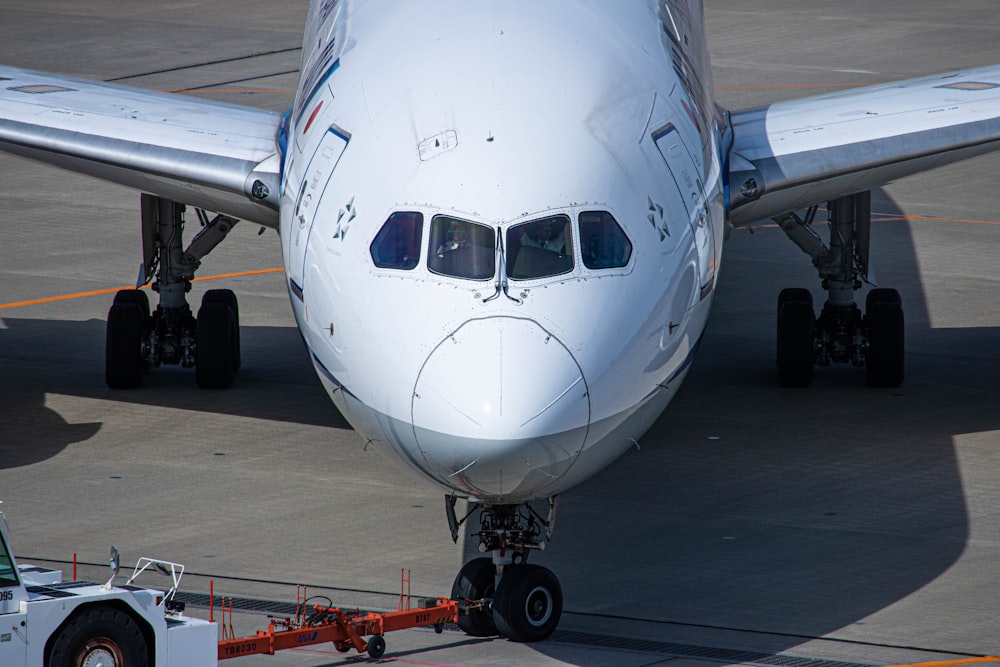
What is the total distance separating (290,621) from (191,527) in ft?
11.3

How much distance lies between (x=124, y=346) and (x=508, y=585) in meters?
8.93

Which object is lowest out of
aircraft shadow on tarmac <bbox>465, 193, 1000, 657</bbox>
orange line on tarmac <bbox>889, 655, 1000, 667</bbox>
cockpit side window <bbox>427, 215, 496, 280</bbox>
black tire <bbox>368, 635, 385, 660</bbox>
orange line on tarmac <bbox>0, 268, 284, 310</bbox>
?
orange line on tarmac <bbox>889, 655, 1000, 667</bbox>

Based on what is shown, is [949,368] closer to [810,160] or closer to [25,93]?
[810,160]

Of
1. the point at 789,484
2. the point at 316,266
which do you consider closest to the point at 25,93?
the point at 316,266

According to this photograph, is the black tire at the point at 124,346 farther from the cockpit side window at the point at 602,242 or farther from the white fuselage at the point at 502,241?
the cockpit side window at the point at 602,242

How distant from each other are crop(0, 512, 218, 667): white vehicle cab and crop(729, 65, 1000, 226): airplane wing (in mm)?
7879

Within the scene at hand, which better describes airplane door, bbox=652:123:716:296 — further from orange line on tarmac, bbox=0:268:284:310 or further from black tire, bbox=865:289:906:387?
orange line on tarmac, bbox=0:268:284:310

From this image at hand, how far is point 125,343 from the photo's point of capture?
69.9 feet

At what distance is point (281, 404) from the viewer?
21078 millimetres

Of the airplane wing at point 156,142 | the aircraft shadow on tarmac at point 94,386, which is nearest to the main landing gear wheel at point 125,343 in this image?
the aircraft shadow on tarmac at point 94,386

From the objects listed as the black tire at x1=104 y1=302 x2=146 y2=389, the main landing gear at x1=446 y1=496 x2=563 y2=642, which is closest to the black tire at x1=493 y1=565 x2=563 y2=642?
the main landing gear at x1=446 y1=496 x2=563 y2=642

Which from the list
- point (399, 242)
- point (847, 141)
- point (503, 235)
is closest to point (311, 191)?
point (399, 242)

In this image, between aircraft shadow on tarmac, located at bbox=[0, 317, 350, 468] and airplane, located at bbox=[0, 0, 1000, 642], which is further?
aircraft shadow on tarmac, located at bbox=[0, 317, 350, 468]

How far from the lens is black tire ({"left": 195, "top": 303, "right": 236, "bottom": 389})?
69.9 feet
